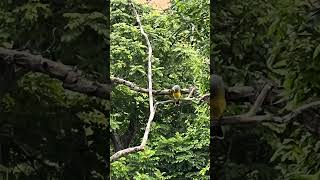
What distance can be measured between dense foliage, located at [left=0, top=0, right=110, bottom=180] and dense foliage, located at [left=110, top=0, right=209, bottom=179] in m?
1.29

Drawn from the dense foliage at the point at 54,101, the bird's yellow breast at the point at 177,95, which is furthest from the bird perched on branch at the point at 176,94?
the dense foliage at the point at 54,101

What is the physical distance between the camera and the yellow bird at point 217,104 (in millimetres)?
1679

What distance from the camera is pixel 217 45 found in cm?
171

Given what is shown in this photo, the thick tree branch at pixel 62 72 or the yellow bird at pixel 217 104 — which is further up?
the thick tree branch at pixel 62 72

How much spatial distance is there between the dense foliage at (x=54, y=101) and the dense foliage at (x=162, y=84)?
129cm

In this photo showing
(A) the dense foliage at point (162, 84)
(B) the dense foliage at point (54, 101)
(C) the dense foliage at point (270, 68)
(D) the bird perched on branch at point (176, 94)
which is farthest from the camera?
(A) the dense foliage at point (162, 84)

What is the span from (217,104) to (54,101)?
1.89ft

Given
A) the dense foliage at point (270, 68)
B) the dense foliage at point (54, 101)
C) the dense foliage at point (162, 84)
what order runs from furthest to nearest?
the dense foliage at point (162, 84) < the dense foliage at point (54, 101) < the dense foliage at point (270, 68)

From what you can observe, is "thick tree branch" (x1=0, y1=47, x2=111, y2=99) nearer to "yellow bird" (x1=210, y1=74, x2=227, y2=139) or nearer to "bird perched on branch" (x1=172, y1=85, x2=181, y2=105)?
"yellow bird" (x1=210, y1=74, x2=227, y2=139)

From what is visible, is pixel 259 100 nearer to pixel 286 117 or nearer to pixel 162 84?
pixel 286 117

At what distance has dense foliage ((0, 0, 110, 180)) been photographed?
1.72m

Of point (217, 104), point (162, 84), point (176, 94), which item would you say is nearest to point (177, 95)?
point (176, 94)

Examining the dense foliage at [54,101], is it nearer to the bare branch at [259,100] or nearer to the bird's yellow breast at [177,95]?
the bare branch at [259,100]

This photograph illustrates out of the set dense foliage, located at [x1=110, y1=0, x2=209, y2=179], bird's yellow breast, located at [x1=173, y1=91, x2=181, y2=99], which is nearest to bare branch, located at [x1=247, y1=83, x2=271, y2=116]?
dense foliage, located at [x1=110, y1=0, x2=209, y2=179]
